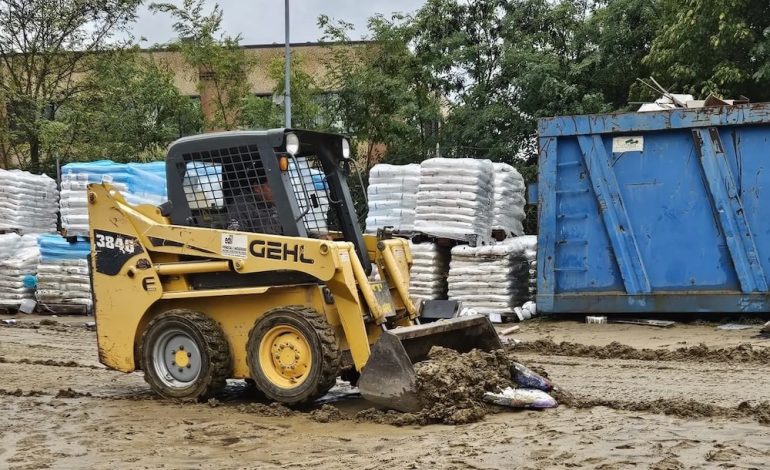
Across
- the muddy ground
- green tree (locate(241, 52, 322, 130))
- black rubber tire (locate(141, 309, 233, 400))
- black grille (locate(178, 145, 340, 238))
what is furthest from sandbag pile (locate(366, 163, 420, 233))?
green tree (locate(241, 52, 322, 130))

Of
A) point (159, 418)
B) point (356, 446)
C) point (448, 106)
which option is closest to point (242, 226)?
point (159, 418)

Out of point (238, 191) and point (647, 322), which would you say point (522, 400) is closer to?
point (238, 191)

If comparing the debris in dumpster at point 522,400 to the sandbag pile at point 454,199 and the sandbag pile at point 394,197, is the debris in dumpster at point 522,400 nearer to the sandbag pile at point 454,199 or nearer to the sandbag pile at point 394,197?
the sandbag pile at point 454,199

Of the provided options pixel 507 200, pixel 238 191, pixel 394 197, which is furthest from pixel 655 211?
pixel 238 191

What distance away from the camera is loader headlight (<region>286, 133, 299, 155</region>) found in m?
7.49

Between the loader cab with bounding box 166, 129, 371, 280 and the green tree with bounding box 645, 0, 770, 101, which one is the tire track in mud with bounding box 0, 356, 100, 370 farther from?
the green tree with bounding box 645, 0, 770, 101

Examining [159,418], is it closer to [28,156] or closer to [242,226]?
[242,226]

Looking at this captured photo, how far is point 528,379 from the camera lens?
741cm

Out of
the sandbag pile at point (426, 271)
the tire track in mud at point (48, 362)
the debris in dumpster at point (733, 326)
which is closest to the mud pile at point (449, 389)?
the tire track in mud at point (48, 362)

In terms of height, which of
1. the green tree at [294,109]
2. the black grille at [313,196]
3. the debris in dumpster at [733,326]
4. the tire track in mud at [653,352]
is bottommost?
the tire track in mud at [653,352]

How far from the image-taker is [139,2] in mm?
21875

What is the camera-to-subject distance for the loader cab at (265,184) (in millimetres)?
7512

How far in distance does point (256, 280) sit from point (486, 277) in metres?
6.02

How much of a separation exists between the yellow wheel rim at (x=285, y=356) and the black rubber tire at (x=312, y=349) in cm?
4
